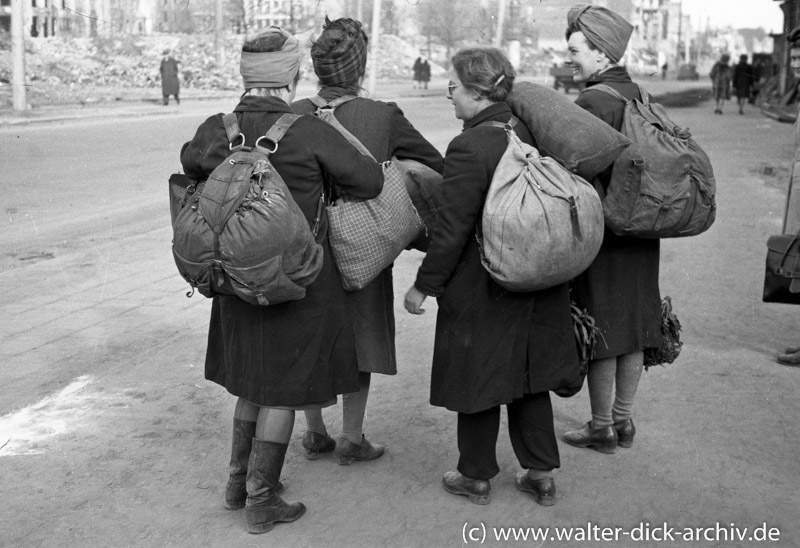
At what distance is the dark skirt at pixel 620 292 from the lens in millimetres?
4094

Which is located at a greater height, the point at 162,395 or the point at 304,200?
the point at 304,200

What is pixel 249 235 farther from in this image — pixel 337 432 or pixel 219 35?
pixel 219 35

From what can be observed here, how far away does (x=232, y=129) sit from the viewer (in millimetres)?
3443

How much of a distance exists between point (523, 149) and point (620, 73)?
35.1 inches

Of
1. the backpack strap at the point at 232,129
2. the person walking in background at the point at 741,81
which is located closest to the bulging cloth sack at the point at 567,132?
the backpack strap at the point at 232,129

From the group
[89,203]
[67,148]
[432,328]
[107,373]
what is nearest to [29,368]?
[107,373]

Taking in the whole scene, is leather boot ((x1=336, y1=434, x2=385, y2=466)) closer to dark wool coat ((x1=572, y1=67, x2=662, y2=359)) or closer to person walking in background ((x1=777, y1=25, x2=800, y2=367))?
dark wool coat ((x1=572, y1=67, x2=662, y2=359))

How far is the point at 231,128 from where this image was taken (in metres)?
3.45

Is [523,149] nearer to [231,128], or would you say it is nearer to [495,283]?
[495,283]

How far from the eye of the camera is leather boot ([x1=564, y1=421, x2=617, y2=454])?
4.36 metres

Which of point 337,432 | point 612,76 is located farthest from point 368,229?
point 337,432

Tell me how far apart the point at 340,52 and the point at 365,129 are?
305 millimetres

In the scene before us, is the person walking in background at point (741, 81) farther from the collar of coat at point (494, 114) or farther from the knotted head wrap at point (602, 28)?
the collar of coat at point (494, 114)

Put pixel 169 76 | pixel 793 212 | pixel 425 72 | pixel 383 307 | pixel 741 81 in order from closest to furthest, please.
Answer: pixel 383 307 < pixel 793 212 < pixel 741 81 < pixel 169 76 < pixel 425 72
